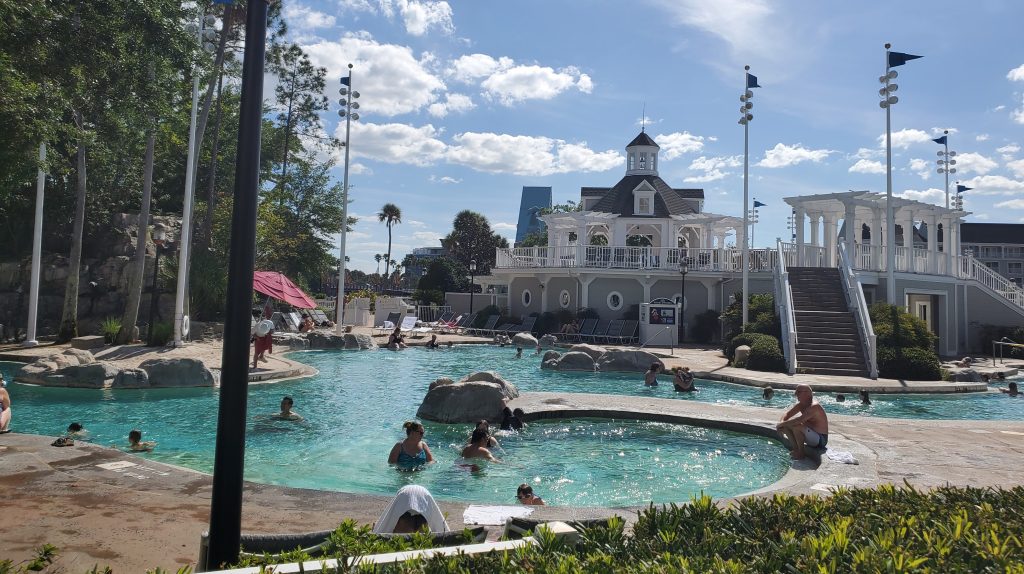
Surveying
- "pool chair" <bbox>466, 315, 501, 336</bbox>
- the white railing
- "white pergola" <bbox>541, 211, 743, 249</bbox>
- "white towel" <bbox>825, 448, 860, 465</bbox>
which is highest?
"white pergola" <bbox>541, 211, 743, 249</bbox>

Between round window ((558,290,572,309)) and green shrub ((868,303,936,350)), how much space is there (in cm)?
1582

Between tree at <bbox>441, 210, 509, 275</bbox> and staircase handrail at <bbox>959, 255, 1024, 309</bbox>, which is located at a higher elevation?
tree at <bbox>441, 210, 509, 275</bbox>

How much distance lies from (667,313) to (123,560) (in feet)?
87.9

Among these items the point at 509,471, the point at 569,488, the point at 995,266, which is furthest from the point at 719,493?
the point at 995,266

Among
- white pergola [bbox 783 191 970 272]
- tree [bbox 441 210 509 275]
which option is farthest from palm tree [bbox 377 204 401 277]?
Result: white pergola [bbox 783 191 970 272]

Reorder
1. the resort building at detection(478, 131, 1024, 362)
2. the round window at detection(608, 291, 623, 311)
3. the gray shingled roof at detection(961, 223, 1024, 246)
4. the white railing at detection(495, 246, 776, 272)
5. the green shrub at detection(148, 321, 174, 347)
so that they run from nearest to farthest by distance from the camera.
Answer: the green shrub at detection(148, 321, 174, 347) < the resort building at detection(478, 131, 1024, 362) < the white railing at detection(495, 246, 776, 272) < the round window at detection(608, 291, 623, 311) < the gray shingled roof at detection(961, 223, 1024, 246)

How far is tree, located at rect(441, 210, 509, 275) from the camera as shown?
74500 millimetres

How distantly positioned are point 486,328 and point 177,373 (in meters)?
21.5

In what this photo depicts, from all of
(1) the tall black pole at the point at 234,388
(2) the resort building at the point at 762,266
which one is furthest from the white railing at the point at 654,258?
(1) the tall black pole at the point at 234,388

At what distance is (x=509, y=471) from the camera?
1005 centimetres

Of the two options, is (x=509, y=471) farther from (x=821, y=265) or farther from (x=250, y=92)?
(x=821, y=265)

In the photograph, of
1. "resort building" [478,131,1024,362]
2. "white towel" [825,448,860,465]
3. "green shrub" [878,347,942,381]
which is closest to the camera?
"white towel" [825,448,860,465]

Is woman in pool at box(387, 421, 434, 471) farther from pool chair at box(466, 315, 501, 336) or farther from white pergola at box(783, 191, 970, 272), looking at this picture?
pool chair at box(466, 315, 501, 336)

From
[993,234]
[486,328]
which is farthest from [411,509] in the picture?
[993,234]
